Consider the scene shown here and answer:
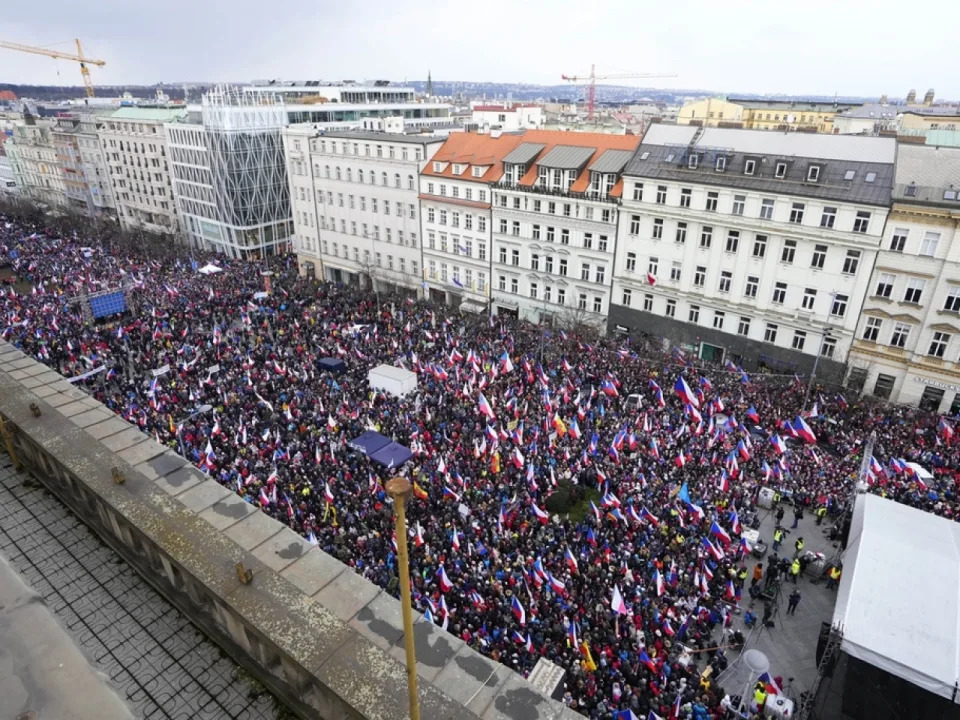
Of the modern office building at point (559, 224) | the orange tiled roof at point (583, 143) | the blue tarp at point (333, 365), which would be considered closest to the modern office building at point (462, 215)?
the modern office building at point (559, 224)

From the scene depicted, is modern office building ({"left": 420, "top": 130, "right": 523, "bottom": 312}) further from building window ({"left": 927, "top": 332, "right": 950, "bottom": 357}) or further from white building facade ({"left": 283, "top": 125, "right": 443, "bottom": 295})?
building window ({"left": 927, "top": 332, "right": 950, "bottom": 357})

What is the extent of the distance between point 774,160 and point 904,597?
2867 centimetres

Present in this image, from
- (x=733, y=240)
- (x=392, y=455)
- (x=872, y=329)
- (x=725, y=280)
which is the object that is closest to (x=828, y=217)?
(x=733, y=240)

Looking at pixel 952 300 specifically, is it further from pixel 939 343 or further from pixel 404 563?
pixel 404 563

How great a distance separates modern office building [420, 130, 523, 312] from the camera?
49500 mm

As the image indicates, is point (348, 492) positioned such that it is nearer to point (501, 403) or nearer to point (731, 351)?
point (501, 403)

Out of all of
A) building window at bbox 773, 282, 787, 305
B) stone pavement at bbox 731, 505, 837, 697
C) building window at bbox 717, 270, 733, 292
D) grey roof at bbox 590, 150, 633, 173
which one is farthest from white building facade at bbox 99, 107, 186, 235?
stone pavement at bbox 731, 505, 837, 697

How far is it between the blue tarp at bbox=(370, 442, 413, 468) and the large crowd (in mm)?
560

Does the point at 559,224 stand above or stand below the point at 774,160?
below

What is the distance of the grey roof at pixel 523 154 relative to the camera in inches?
1839

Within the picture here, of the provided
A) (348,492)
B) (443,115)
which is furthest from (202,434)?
(443,115)

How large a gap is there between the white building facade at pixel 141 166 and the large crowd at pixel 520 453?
37472 millimetres

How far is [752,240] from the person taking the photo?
38719 mm

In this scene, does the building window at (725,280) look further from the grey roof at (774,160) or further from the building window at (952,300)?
the building window at (952,300)
